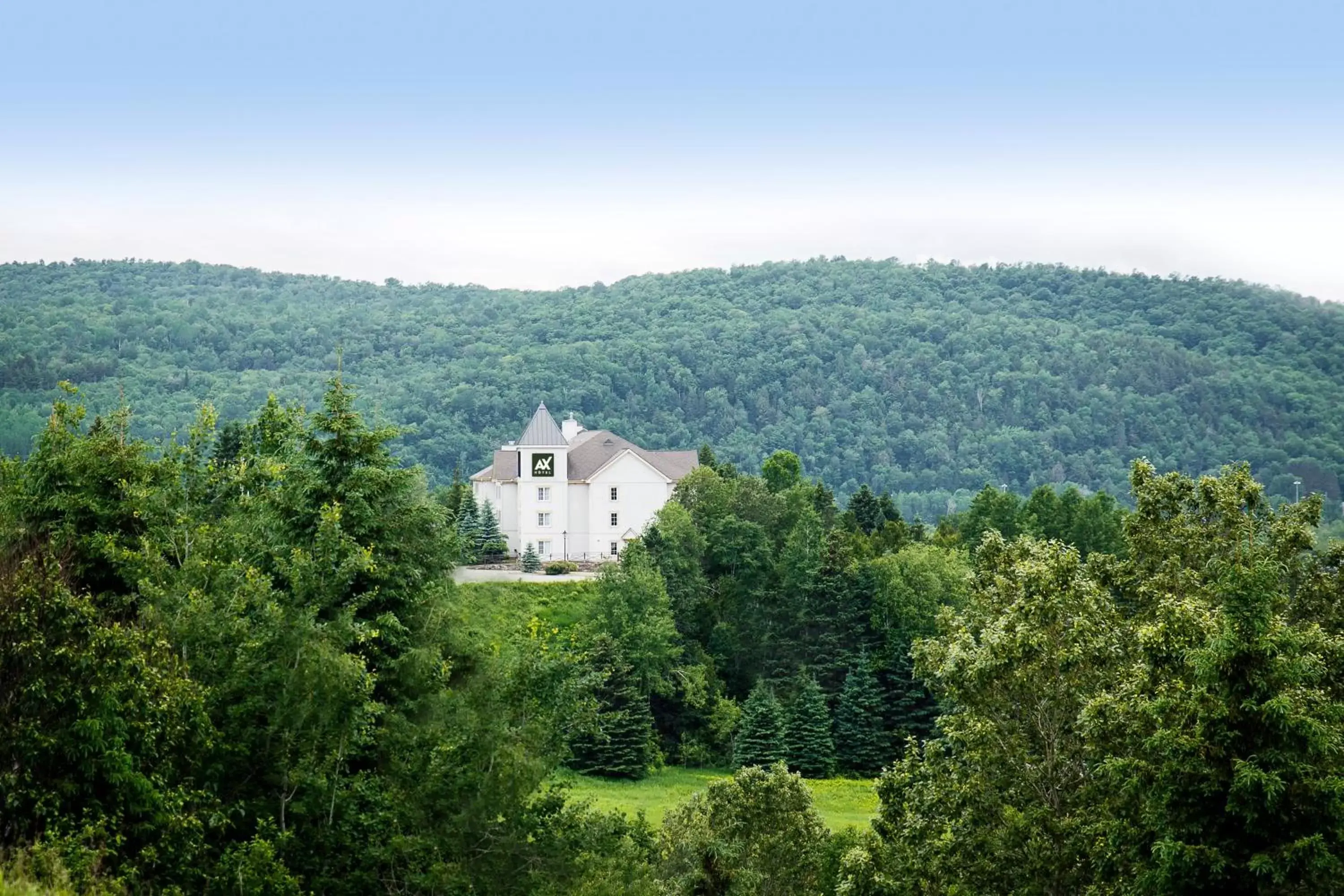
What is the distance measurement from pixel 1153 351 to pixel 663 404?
57543 mm

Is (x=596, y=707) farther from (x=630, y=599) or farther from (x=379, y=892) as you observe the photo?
(x=630, y=599)

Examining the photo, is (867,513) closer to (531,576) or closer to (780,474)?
(780,474)

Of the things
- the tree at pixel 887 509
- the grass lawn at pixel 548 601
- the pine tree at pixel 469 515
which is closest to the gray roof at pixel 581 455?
the pine tree at pixel 469 515

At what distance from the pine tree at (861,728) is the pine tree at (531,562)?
16.2m

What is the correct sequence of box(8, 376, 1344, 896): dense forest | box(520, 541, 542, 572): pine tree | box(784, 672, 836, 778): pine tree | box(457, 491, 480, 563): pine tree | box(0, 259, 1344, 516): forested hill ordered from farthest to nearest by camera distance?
box(0, 259, 1344, 516): forested hill → box(457, 491, 480, 563): pine tree → box(520, 541, 542, 572): pine tree → box(784, 672, 836, 778): pine tree → box(8, 376, 1344, 896): dense forest

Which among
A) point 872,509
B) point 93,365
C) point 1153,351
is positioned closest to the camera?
point 872,509

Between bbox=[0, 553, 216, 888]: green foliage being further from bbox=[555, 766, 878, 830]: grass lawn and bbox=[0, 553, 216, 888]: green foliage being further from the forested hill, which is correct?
the forested hill

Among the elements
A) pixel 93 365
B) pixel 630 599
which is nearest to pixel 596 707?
pixel 630 599

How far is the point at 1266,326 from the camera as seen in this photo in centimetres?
17812

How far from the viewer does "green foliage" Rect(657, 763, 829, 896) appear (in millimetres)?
31234

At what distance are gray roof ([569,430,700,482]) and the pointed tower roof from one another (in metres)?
1.17

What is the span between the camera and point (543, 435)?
244 ft

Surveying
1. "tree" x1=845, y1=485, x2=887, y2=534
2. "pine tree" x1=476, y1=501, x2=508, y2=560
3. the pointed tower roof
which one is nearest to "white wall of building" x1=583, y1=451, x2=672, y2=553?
the pointed tower roof

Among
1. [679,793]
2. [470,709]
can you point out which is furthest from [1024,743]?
[679,793]
